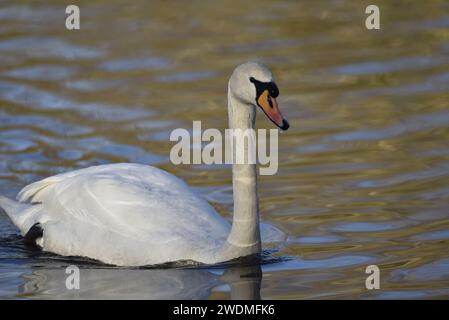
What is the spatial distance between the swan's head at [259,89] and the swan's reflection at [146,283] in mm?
1257

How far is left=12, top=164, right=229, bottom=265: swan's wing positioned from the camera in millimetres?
9711

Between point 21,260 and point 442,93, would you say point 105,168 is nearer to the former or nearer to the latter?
point 21,260

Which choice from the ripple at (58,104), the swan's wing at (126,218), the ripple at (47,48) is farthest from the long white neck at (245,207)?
the ripple at (47,48)

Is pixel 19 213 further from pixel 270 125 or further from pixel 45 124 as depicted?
pixel 270 125

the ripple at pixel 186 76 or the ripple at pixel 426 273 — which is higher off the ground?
the ripple at pixel 186 76

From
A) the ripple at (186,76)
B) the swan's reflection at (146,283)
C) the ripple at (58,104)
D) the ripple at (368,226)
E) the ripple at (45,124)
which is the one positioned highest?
the ripple at (186,76)

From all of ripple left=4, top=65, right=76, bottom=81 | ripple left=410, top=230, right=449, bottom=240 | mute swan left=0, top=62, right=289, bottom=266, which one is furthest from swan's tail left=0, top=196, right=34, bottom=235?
ripple left=4, top=65, right=76, bottom=81

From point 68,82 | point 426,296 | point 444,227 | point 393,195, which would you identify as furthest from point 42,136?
point 426,296

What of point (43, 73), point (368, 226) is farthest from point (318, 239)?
point (43, 73)

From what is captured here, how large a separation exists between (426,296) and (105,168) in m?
3.30

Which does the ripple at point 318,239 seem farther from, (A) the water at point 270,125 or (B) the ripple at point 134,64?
(B) the ripple at point 134,64

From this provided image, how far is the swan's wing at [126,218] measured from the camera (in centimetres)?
971

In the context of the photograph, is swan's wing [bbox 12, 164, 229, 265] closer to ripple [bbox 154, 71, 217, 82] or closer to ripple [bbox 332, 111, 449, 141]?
ripple [bbox 332, 111, 449, 141]
